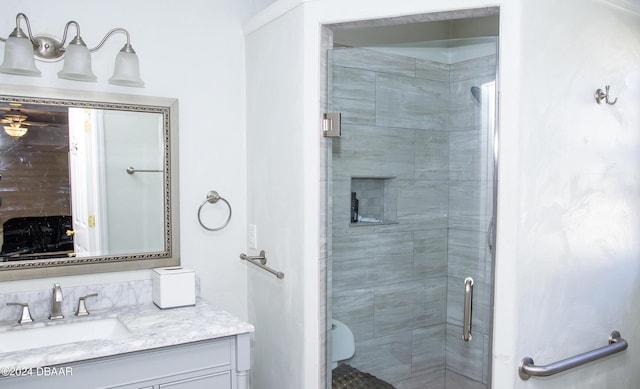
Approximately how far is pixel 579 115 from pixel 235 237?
1.59m

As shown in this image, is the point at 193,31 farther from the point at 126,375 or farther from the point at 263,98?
the point at 126,375

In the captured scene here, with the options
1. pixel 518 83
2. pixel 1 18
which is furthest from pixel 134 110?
pixel 518 83

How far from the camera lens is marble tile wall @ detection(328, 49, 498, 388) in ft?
6.07

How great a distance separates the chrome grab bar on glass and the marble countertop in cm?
80

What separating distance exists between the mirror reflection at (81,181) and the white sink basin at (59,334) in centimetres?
30

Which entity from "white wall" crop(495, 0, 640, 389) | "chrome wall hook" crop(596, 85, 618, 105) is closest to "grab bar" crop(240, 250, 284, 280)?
"white wall" crop(495, 0, 640, 389)

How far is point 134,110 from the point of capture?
6.85ft

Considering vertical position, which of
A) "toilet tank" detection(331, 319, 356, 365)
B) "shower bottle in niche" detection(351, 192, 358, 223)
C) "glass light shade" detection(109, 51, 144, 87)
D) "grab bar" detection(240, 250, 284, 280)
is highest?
"glass light shade" detection(109, 51, 144, 87)

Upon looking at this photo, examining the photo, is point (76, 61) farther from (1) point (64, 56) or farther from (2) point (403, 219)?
(2) point (403, 219)

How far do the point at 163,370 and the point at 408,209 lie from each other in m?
1.12

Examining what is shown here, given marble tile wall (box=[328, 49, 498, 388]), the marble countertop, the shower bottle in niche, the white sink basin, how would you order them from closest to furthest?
the marble countertop < the white sink basin < marble tile wall (box=[328, 49, 498, 388]) < the shower bottle in niche

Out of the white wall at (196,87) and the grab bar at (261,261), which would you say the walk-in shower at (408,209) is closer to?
the grab bar at (261,261)

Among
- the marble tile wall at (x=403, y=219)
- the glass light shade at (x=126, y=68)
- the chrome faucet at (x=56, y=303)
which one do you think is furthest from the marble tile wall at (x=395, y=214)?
the chrome faucet at (x=56, y=303)

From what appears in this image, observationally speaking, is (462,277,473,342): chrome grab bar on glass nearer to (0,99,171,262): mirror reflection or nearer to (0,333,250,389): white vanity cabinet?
(0,333,250,389): white vanity cabinet
